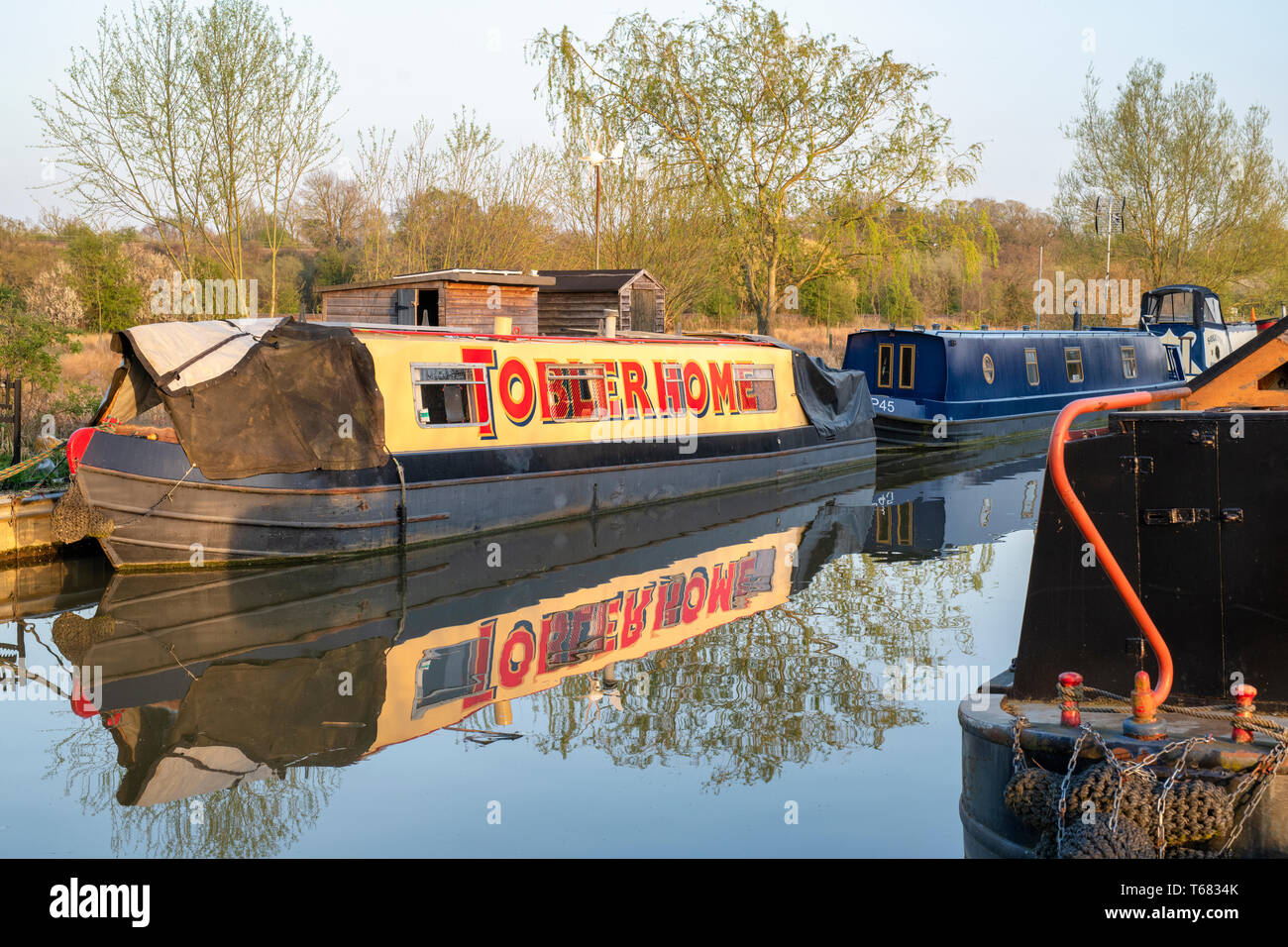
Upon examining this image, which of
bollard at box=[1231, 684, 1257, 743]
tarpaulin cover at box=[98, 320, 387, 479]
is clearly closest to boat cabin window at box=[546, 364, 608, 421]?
tarpaulin cover at box=[98, 320, 387, 479]

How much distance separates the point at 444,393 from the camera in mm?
12648

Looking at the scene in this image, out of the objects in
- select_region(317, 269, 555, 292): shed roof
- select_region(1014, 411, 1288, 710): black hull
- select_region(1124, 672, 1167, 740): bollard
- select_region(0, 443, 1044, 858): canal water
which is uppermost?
select_region(317, 269, 555, 292): shed roof

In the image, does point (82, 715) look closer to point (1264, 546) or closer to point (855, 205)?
point (1264, 546)

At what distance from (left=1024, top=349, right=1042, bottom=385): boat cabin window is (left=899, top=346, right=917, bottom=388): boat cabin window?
3.49 m

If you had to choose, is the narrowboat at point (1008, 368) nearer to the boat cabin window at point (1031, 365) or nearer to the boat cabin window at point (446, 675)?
the boat cabin window at point (1031, 365)

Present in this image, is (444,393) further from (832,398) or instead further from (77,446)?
(832,398)

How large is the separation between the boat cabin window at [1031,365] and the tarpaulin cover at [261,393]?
1711cm

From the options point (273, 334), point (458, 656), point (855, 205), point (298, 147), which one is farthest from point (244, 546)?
point (855, 205)

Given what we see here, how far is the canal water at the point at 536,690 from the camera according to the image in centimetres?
555

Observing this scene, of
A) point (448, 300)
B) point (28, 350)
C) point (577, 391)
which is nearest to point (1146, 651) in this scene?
point (577, 391)

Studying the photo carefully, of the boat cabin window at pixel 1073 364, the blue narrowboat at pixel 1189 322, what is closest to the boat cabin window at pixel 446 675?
the boat cabin window at pixel 1073 364

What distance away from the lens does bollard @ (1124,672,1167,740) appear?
4.39 m

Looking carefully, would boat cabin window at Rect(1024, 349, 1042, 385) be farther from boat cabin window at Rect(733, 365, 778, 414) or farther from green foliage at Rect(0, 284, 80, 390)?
green foliage at Rect(0, 284, 80, 390)

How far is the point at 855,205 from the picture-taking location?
1085 inches
